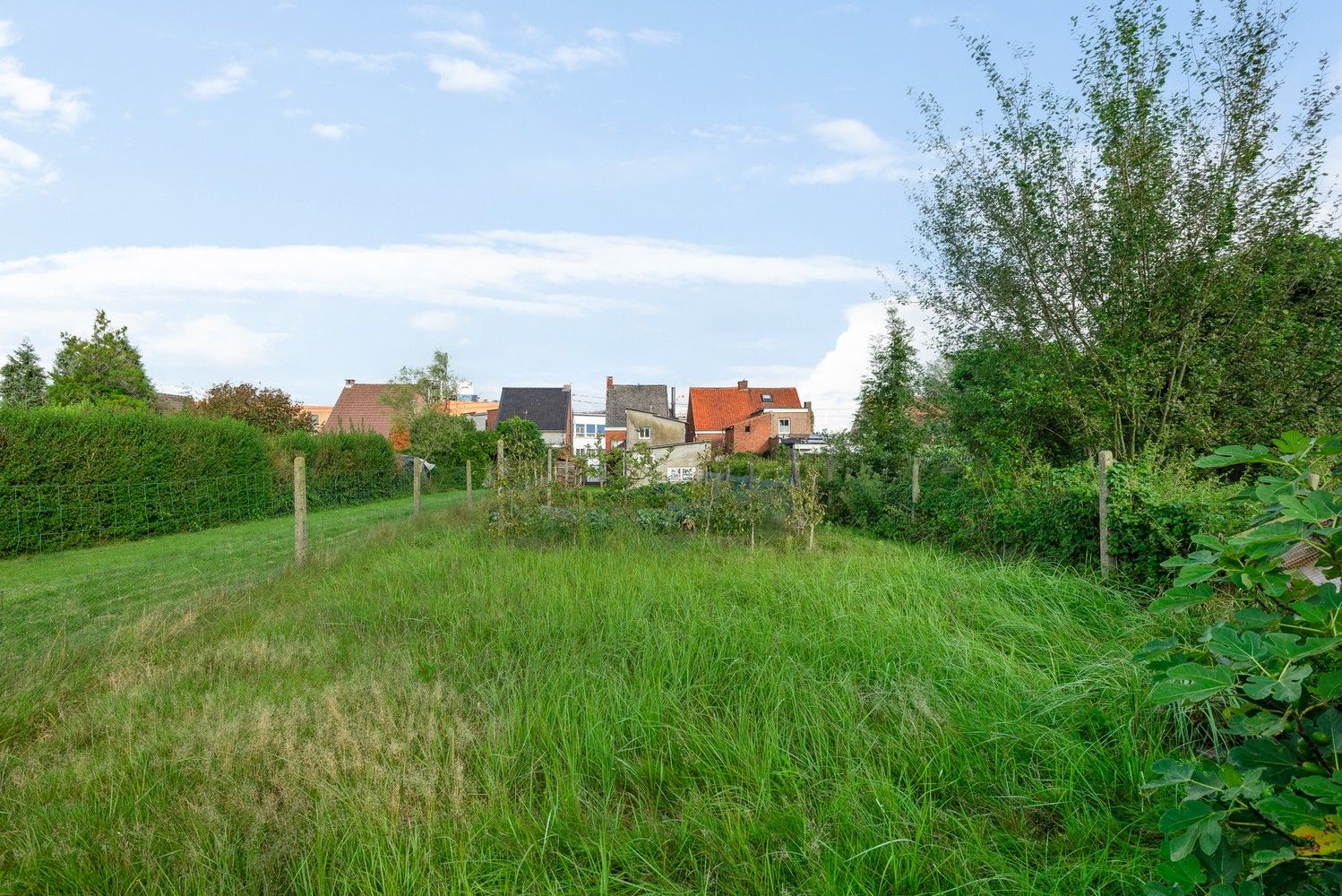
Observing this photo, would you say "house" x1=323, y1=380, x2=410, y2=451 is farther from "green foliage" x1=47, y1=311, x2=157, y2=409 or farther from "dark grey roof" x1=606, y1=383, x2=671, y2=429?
"green foliage" x1=47, y1=311, x2=157, y2=409

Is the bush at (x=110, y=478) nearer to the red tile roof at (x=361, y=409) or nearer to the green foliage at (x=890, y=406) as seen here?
the green foliage at (x=890, y=406)

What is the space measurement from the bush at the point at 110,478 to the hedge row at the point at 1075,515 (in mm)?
14208

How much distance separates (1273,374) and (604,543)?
28.2ft

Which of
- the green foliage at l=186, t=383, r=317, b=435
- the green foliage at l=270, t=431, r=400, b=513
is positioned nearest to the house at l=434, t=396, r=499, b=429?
the green foliage at l=186, t=383, r=317, b=435

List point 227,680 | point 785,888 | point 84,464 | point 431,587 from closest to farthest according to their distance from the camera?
point 785,888 < point 227,680 < point 431,587 < point 84,464

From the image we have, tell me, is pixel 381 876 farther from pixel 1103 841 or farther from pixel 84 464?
pixel 84 464

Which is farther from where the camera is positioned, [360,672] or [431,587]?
[431,587]

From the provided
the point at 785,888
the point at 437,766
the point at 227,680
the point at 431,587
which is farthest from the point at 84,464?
the point at 785,888

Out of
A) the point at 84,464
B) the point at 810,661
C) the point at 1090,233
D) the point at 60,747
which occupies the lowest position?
the point at 60,747

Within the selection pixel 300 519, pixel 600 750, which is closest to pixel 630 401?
pixel 300 519

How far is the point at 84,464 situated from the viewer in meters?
13.2

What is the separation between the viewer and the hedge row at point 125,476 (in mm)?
11992

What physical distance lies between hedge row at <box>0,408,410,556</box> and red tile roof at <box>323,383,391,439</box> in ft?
103

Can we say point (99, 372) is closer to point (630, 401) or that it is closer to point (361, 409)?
point (361, 409)
